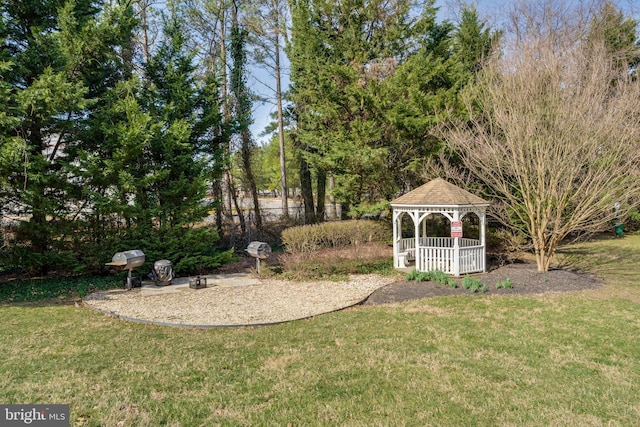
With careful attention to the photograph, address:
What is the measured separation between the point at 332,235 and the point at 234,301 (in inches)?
212

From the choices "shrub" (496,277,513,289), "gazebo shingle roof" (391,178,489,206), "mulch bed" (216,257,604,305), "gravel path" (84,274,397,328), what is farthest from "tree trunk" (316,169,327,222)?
"shrub" (496,277,513,289)

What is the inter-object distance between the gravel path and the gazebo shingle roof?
2.39m

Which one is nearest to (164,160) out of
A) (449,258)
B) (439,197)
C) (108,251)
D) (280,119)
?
(108,251)

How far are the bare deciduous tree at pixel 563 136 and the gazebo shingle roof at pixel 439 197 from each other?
97cm

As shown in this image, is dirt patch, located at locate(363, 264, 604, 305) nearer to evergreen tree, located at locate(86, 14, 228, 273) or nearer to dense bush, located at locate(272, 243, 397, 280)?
dense bush, located at locate(272, 243, 397, 280)

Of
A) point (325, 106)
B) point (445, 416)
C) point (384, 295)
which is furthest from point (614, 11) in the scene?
point (445, 416)

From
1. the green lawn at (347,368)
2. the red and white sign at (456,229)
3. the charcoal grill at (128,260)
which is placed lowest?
the green lawn at (347,368)

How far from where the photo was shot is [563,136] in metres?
8.83

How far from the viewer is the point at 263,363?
4734 mm

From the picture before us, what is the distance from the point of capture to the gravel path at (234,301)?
6721 mm

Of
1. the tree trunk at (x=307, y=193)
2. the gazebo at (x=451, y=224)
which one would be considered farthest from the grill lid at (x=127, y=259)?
the tree trunk at (x=307, y=193)

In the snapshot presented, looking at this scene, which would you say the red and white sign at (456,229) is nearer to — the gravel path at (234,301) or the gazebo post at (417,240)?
the gazebo post at (417,240)

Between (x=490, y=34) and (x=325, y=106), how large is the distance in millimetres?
9282

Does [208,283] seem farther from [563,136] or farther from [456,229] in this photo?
[563,136]
